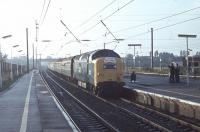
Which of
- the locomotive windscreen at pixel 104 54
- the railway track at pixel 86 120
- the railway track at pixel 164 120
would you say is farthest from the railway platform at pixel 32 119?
the locomotive windscreen at pixel 104 54

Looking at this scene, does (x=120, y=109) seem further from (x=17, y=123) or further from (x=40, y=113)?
(x=17, y=123)

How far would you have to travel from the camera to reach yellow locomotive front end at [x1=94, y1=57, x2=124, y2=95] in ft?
104

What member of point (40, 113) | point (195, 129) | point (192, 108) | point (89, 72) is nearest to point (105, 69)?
point (89, 72)

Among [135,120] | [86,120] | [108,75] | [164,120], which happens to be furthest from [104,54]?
[164,120]

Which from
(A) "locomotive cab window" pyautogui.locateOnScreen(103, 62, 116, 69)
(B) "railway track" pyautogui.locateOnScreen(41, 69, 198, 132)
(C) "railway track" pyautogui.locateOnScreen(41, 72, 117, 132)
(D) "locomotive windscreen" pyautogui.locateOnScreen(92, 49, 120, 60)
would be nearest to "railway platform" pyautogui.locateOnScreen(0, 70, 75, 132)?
(C) "railway track" pyautogui.locateOnScreen(41, 72, 117, 132)

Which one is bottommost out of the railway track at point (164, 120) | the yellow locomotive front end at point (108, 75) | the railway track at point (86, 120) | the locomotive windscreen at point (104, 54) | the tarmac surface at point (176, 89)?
the railway track at point (86, 120)

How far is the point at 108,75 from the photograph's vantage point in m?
31.8

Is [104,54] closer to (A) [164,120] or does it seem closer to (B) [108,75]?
(B) [108,75]

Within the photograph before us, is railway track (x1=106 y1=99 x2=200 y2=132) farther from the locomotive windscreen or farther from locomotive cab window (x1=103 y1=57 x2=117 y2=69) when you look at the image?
the locomotive windscreen

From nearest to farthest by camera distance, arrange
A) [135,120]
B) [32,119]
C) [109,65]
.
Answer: [32,119] → [135,120] → [109,65]

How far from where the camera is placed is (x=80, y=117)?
2156cm

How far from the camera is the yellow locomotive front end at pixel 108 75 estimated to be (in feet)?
104

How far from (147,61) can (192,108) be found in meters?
117

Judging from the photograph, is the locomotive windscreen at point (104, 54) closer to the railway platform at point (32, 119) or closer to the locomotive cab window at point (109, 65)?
the locomotive cab window at point (109, 65)
